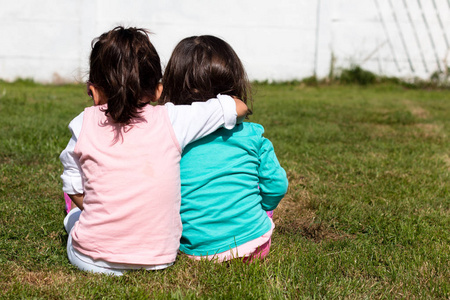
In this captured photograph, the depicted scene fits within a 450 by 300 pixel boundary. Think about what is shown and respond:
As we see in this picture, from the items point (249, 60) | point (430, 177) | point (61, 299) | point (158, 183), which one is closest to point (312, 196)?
point (430, 177)

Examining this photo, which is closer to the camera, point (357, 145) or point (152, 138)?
point (152, 138)

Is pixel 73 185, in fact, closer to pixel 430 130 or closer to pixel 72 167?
pixel 72 167

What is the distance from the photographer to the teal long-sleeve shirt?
1.99 metres

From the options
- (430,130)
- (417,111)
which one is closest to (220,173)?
(430,130)

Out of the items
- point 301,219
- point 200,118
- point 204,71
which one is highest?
point 204,71

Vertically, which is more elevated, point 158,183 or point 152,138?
point 152,138

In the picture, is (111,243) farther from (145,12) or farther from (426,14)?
(426,14)

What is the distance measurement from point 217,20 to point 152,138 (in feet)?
24.7

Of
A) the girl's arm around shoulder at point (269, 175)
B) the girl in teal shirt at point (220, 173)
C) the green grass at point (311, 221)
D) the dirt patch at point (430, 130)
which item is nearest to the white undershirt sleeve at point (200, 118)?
the girl in teal shirt at point (220, 173)

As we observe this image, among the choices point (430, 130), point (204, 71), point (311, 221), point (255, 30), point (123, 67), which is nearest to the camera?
point (123, 67)

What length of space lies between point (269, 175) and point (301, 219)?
0.75 metres

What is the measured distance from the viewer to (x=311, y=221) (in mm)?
2748

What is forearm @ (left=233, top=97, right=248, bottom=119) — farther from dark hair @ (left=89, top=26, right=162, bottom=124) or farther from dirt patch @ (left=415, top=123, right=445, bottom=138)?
dirt patch @ (left=415, top=123, right=445, bottom=138)

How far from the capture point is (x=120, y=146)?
6.03ft
